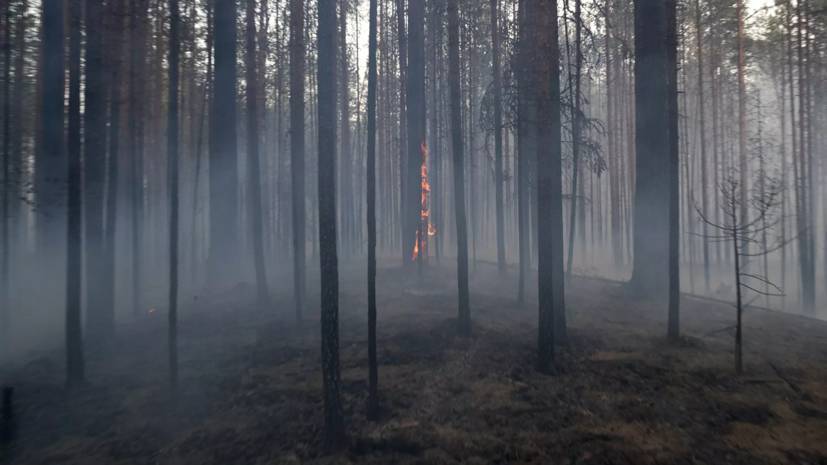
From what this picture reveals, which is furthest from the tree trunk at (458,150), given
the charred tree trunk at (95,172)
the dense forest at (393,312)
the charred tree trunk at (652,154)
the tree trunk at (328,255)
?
the charred tree trunk at (95,172)

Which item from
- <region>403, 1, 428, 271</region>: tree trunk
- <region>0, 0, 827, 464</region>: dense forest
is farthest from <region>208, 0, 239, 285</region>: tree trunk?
<region>403, 1, 428, 271</region>: tree trunk

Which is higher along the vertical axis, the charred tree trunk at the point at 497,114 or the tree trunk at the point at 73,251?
the charred tree trunk at the point at 497,114

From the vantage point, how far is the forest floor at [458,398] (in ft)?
19.4

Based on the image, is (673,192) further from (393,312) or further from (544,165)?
(393,312)

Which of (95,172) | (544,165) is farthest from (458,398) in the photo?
(95,172)

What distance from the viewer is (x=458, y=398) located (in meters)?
7.23

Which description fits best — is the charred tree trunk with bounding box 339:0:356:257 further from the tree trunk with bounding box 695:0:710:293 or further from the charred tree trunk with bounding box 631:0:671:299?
the tree trunk with bounding box 695:0:710:293

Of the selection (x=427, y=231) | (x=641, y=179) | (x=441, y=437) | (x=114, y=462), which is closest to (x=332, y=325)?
(x=441, y=437)

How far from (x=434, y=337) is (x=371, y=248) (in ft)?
12.5

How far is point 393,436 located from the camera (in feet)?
20.6

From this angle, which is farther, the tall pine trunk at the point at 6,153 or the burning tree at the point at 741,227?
the tall pine trunk at the point at 6,153

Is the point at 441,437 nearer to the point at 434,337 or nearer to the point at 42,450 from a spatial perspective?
the point at 434,337

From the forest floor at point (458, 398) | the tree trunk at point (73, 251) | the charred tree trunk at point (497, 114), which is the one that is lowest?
the forest floor at point (458, 398)

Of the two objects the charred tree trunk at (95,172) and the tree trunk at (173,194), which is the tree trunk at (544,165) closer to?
the tree trunk at (173,194)
